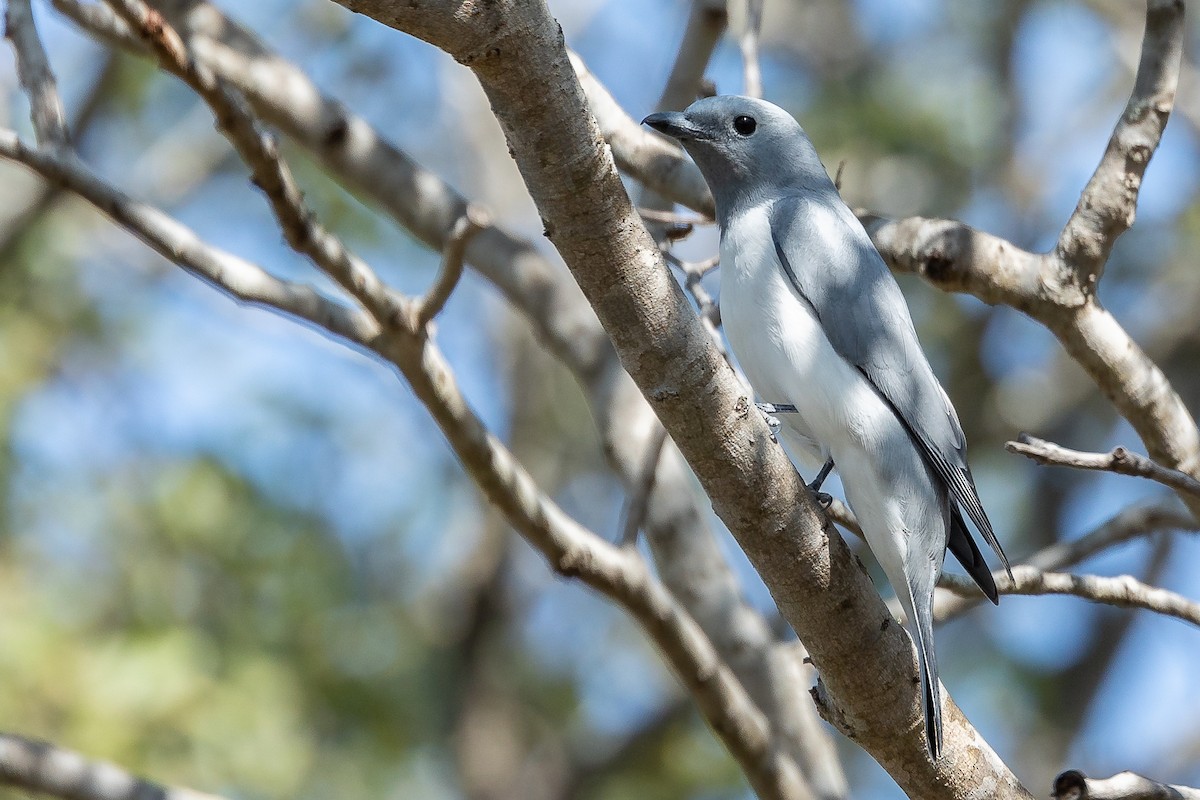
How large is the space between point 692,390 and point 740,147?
252 centimetres

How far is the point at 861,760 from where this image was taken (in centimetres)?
1121

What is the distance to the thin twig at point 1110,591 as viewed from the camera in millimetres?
4043

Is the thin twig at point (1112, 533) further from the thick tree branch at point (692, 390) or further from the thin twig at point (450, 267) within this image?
the thin twig at point (450, 267)

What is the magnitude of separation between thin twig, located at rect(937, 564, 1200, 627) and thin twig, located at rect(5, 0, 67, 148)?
3498mm

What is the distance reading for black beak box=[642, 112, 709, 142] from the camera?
18.0ft

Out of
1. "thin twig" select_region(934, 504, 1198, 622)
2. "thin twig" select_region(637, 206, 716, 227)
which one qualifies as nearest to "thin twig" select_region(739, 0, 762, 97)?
"thin twig" select_region(637, 206, 716, 227)

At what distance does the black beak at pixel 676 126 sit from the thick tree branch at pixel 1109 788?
3.06m

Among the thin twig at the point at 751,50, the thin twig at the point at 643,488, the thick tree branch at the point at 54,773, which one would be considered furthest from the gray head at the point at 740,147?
the thick tree branch at the point at 54,773

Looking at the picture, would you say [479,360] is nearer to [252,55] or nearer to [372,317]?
[252,55]

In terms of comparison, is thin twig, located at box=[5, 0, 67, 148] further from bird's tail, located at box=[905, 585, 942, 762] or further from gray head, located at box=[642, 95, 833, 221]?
bird's tail, located at box=[905, 585, 942, 762]

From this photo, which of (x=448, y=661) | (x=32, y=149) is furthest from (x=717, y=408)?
(x=448, y=661)

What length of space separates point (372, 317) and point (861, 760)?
26.6 feet

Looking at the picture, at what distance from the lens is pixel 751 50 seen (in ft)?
19.5

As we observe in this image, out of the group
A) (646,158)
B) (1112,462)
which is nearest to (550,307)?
(646,158)
